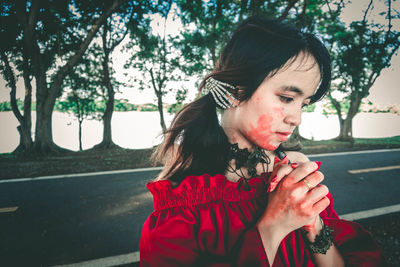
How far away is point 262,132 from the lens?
3.84 ft

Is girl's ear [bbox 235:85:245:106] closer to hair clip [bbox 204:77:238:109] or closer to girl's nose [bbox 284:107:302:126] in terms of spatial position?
hair clip [bbox 204:77:238:109]

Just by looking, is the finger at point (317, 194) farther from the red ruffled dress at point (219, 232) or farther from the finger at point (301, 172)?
the red ruffled dress at point (219, 232)

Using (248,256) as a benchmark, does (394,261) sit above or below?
below

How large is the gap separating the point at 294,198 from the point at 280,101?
53 centimetres

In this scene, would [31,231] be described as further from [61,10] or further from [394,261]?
[61,10]

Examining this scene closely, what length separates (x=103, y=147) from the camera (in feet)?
39.6

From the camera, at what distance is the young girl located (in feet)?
2.96

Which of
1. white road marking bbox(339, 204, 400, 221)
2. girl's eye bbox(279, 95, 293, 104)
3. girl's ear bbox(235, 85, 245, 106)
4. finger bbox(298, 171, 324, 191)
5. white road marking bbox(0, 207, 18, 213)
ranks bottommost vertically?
white road marking bbox(0, 207, 18, 213)

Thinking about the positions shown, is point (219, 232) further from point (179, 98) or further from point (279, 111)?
point (179, 98)

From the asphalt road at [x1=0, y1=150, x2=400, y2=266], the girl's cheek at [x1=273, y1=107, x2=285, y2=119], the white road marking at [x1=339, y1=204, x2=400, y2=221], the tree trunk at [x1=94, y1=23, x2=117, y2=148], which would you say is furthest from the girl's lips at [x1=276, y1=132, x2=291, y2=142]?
the tree trunk at [x1=94, y1=23, x2=117, y2=148]

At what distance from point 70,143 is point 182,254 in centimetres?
1693

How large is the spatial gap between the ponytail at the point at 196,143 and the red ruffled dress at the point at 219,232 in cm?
16

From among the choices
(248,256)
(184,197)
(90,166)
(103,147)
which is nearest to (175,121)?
(184,197)

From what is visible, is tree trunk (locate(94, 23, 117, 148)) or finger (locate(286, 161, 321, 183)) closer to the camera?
finger (locate(286, 161, 321, 183))
